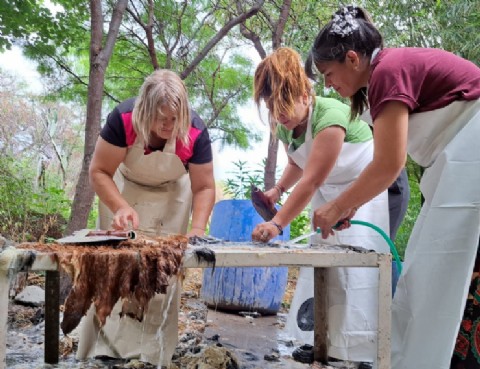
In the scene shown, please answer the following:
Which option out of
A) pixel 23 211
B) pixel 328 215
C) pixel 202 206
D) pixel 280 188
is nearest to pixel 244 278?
pixel 280 188

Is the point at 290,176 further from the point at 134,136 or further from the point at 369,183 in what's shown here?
the point at 369,183

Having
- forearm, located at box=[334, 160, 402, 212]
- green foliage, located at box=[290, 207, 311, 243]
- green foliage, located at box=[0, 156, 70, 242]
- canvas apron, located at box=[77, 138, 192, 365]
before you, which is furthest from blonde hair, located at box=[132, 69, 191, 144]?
green foliage, located at box=[290, 207, 311, 243]

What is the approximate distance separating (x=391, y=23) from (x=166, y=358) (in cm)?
571

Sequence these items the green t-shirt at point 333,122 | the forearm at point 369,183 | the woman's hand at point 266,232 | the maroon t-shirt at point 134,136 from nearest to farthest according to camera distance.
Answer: the forearm at point 369,183 → the woman's hand at point 266,232 → the green t-shirt at point 333,122 → the maroon t-shirt at point 134,136

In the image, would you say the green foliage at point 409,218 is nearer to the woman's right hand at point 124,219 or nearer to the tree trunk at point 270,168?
the tree trunk at point 270,168

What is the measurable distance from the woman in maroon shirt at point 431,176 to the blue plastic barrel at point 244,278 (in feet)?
6.70

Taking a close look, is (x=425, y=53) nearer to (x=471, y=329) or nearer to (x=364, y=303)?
(x=471, y=329)

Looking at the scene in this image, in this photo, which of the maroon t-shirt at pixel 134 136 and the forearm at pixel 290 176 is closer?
the maroon t-shirt at pixel 134 136

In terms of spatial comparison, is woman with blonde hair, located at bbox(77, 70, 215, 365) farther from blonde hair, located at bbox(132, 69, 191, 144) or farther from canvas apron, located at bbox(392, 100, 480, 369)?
canvas apron, located at bbox(392, 100, 480, 369)

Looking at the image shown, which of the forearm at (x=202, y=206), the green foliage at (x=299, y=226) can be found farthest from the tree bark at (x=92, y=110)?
the green foliage at (x=299, y=226)

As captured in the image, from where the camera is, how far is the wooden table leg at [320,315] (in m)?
2.36

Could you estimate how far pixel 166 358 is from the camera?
2400 millimetres

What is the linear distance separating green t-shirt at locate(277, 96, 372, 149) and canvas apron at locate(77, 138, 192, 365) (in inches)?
23.8

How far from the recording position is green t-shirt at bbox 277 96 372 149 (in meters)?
2.25
